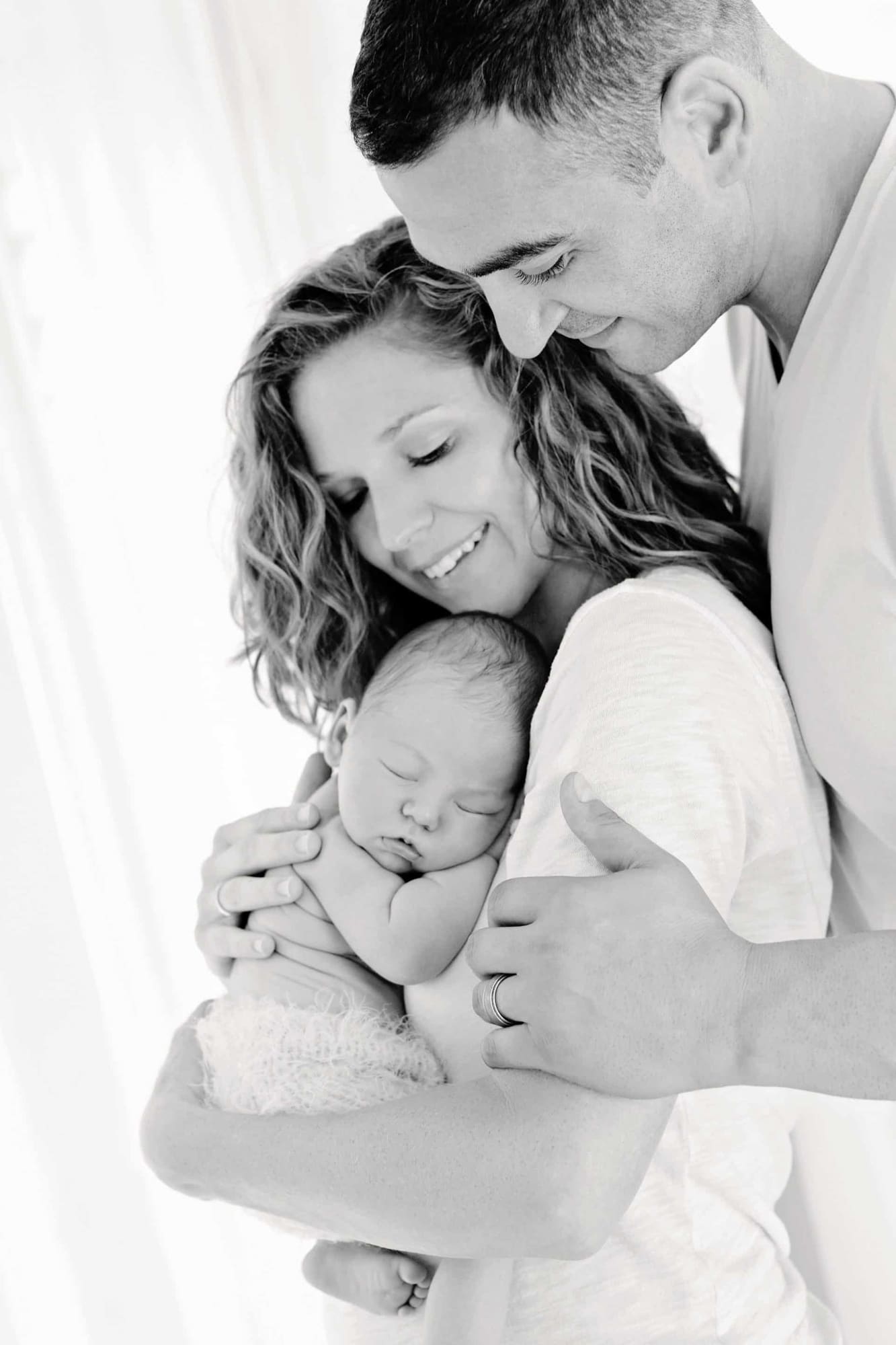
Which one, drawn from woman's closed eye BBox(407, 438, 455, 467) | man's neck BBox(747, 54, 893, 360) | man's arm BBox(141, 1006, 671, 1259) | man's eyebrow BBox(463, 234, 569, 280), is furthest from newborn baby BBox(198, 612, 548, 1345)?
man's neck BBox(747, 54, 893, 360)

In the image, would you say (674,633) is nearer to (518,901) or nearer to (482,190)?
(518,901)

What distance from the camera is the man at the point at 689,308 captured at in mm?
1078

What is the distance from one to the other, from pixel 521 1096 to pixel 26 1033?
4.31 feet

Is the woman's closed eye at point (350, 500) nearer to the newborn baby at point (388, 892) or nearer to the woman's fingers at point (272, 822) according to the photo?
the newborn baby at point (388, 892)

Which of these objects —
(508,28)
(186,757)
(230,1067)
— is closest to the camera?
(508,28)

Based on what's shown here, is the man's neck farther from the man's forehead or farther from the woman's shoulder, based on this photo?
the woman's shoulder

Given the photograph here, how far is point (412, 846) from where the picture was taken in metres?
1.71

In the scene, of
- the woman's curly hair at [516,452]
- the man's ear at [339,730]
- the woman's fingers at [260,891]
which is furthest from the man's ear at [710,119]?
the woman's fingers at [260,891]

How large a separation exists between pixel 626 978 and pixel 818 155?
0.99 meters

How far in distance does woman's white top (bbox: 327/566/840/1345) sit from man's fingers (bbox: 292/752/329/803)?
0.57 metres

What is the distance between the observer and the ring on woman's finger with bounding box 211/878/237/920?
5.86 feet

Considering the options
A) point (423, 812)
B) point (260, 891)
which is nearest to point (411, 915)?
point (423, 812)

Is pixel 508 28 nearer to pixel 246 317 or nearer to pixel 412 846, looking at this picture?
pixel 412 846

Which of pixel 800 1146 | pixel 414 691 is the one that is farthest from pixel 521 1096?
pixel 800 1146
